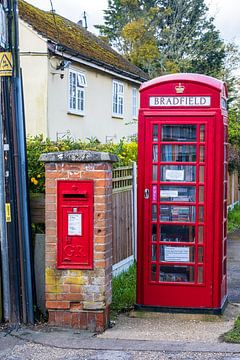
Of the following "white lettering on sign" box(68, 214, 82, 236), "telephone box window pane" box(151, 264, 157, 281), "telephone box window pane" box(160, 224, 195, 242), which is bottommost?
"telephone box window pane" box(151, 264, 157, 281)

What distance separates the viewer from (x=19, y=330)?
6.55 metres

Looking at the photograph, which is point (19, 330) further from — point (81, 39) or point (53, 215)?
point (81, 39)

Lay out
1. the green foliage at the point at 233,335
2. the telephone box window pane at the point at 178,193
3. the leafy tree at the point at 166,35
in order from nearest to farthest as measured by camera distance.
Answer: the green foliage at the point at 233,335 → the telephone box window pane at the point at 178,193 → the leafy tree at the point at 166,35

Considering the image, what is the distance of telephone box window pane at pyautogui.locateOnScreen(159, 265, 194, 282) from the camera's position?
7289 millimetres

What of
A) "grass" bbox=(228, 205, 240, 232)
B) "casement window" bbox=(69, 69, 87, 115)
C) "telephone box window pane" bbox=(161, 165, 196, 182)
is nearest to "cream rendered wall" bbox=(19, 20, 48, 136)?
"casement window" bbox=(69, 69, 87, 115)

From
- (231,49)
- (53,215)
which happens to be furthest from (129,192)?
(231,49)

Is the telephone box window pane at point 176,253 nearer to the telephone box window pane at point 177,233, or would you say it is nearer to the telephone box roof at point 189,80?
the telephone box window pane at point 177,233

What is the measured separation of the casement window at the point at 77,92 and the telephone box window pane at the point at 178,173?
1216cm

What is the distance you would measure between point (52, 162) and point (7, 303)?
62.6 inches

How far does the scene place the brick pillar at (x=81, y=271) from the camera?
6.50 meters

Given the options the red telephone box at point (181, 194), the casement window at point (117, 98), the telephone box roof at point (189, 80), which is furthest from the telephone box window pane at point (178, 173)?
the casement window at point (117, 98)

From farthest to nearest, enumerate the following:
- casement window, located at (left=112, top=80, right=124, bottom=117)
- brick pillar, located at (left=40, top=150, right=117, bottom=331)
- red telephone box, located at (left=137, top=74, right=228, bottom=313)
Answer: casement window, located at (left=112, top=80, right=124, bottom=117) < red telephone box, located at (left=137, top=74, right=228, bottom=313) < brick pillar, located at (left=40, top=150, right=117, bottom=331)

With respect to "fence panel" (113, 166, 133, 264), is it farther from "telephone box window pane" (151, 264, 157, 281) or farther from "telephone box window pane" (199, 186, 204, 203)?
"telephone box window pane" (199, 186, 204, 203)

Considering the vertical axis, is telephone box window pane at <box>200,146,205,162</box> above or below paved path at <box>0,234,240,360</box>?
above
